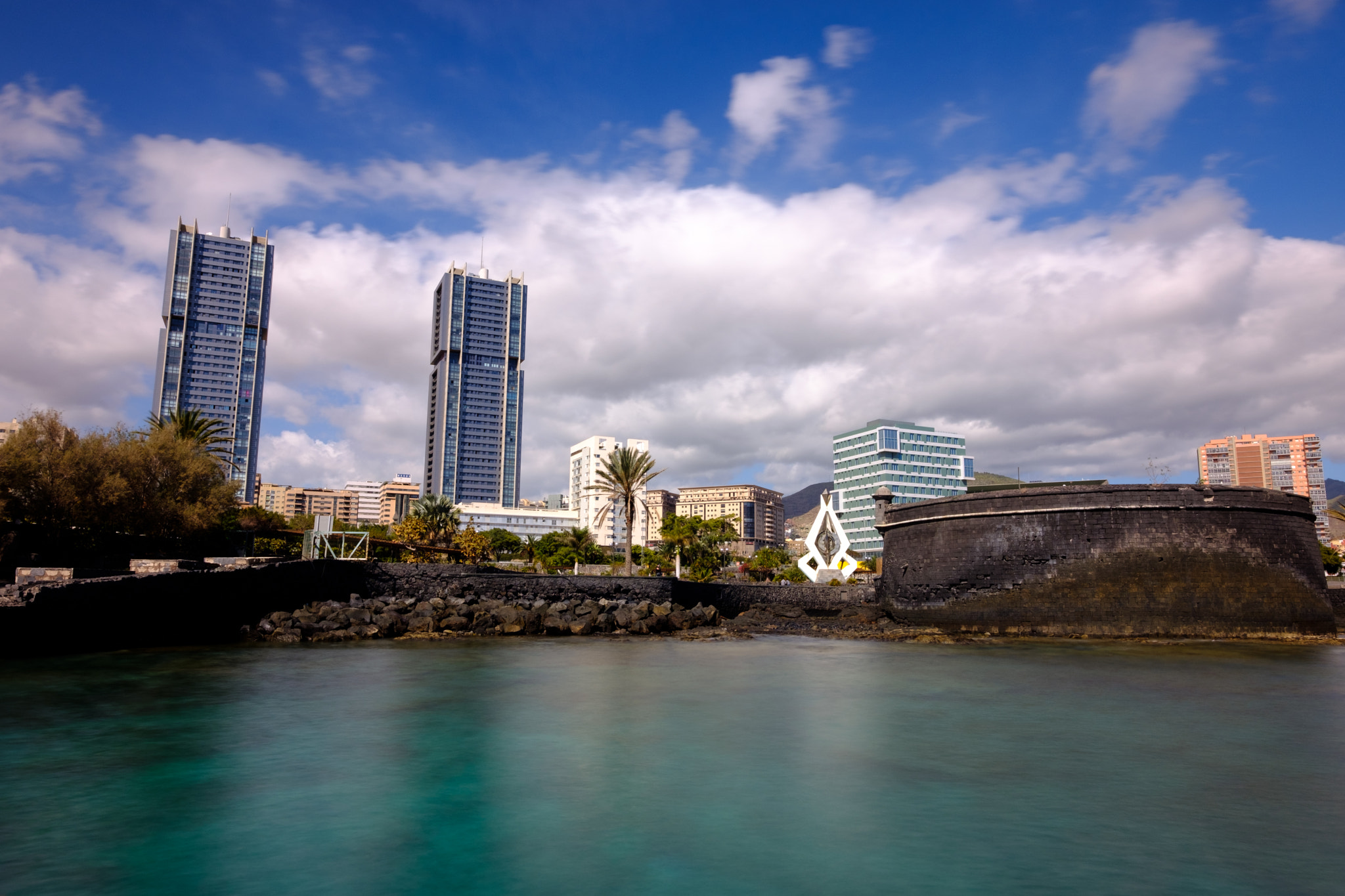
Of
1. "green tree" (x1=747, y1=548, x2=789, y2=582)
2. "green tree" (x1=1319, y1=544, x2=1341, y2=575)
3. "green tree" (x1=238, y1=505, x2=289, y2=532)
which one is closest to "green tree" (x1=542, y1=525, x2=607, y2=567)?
"green tree" (x1=747, y1=548, x2=789, y2=582)

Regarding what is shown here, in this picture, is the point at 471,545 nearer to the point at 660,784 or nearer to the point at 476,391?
the point at 660,784

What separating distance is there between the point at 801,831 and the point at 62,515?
30615mm

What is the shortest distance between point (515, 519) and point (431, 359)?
2045 inches

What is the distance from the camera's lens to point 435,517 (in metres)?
63.3

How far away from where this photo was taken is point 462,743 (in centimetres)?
1016

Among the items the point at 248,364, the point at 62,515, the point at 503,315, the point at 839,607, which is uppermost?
the point at 503,315

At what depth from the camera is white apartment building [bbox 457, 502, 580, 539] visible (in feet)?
480

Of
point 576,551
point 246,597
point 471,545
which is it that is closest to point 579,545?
point 576,551

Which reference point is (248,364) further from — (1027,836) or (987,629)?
(1027,836)

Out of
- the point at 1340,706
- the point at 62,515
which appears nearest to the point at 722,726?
the point at 1340,706

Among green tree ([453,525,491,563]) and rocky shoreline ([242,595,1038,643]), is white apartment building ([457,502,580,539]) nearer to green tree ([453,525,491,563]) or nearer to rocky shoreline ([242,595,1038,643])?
green tree ([453,525,491,563])

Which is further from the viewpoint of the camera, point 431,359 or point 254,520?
point 431,359

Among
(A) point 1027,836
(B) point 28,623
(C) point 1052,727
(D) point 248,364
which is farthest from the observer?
(D) point 248,364

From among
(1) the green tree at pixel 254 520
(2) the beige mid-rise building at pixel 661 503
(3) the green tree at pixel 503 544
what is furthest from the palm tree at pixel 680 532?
(2) the beige mid-rise building at pixel 661 503
